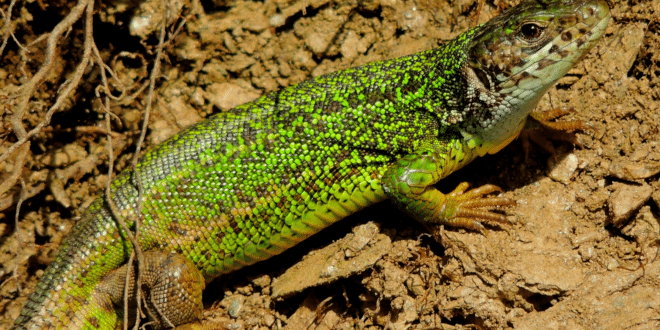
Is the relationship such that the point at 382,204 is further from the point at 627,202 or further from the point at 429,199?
the point at 627,202

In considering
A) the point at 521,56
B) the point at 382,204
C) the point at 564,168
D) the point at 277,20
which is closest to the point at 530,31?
the point at 521,56

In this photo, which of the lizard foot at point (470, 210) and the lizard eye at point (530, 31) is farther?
the lizard foot at point (470, 210)

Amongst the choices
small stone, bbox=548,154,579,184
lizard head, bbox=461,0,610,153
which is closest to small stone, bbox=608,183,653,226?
small stone, bbox=548,154,579,184

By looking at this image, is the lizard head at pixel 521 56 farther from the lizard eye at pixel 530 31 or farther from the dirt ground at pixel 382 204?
the dirt ground at pixel 382 204

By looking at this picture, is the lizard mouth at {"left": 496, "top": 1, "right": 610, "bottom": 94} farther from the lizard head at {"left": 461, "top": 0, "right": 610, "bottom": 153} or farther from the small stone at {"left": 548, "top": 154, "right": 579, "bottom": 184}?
the small stone at {"left": 548, "top": 154, "right": 579, "bottom": 184}

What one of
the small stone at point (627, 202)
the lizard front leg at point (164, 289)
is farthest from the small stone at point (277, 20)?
the small stone at point (627, 202)

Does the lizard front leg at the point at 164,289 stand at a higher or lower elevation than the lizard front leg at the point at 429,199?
lower
